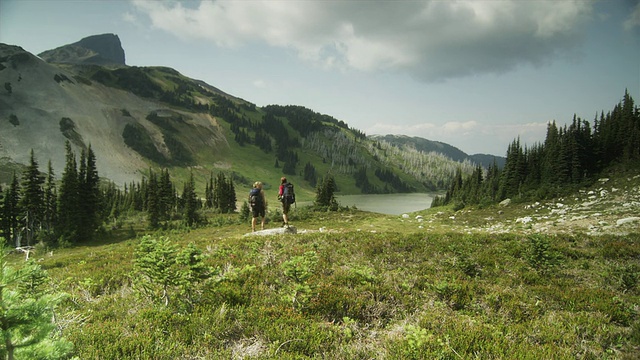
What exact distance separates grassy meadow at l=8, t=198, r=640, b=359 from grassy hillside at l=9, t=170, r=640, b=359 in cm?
3

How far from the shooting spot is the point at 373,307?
6.61 m

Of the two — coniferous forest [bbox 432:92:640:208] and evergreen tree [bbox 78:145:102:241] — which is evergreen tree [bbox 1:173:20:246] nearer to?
evergreen tree [bbox 78:145:102:241]

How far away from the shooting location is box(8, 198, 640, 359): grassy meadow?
4.91 m

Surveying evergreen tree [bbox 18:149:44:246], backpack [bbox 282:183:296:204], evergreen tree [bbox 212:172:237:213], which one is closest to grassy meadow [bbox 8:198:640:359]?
backpack [bbox 282:183:296:204]

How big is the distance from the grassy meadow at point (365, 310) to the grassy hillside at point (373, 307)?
0.09ft

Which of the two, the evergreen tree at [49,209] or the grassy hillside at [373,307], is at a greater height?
the grassy hillside at [373,307]

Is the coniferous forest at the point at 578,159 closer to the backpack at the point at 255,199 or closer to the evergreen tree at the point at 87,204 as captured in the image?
the backpack at the point at 255,199

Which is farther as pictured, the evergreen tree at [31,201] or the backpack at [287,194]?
the evergreen tree at [31,201]

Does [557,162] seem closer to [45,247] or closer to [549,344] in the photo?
[549,344]

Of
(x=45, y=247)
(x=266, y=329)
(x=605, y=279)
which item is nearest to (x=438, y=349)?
(x=266, y=329)

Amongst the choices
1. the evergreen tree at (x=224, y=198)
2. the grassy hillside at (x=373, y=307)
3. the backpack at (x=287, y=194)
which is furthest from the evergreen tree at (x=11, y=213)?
the backpack at (x=287, y=194)

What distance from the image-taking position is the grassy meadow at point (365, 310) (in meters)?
4.91

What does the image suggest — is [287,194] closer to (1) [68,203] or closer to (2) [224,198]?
(1) [68,203]

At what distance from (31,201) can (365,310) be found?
6425 cm
